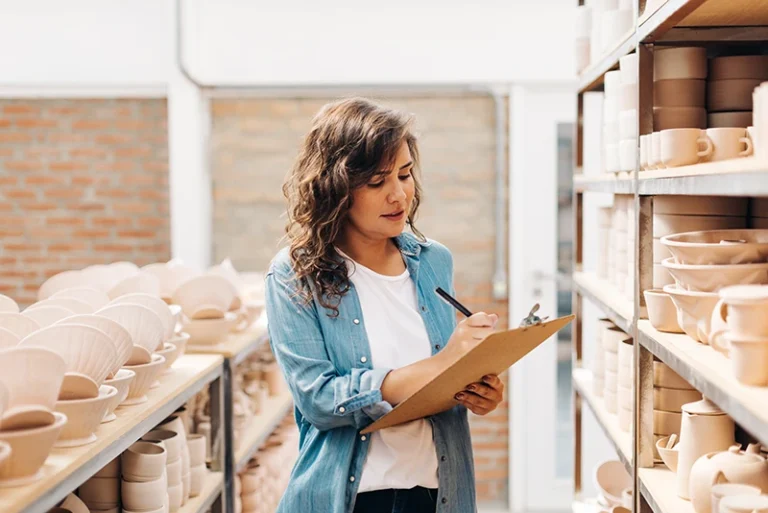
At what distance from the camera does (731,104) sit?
6.27ft

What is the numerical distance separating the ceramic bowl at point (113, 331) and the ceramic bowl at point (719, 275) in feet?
3.68

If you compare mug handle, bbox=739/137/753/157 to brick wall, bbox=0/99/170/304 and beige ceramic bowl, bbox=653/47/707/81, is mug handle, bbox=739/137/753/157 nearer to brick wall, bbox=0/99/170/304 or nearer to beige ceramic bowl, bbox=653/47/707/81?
beige ceramic bowl, bbox=653/47/707/81

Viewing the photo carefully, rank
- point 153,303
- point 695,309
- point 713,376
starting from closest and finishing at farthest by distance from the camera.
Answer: point 713,376 < point 695,309 < point 153,303

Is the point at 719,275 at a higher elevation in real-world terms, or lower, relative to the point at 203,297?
higher

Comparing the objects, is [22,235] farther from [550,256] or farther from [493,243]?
[550,256]

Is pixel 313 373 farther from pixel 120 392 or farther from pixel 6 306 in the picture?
pixel 6 306

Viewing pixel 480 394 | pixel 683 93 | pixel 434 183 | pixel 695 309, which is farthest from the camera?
pixel 434 183

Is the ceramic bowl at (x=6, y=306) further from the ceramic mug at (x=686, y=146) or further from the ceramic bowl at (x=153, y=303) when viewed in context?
the ceramic mug at (x=686, y=146)

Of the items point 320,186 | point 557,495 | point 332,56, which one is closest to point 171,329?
point 320,186

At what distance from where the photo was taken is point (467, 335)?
171 cm

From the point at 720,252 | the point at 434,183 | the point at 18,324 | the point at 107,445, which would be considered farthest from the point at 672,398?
the point at 434,183

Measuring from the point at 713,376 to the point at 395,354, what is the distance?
711 millimetres

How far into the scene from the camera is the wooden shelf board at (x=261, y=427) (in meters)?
3.05

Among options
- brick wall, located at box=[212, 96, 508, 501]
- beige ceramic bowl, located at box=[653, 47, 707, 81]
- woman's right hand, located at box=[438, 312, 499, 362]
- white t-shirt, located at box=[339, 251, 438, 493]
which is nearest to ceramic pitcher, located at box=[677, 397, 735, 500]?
woman's right hand, located at box=[438, 312, 499, 362]
